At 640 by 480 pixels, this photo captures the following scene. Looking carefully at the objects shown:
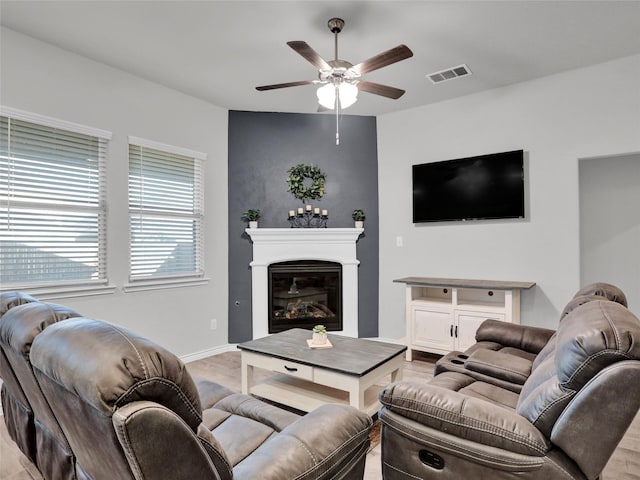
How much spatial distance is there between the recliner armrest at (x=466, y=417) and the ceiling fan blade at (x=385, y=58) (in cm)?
195

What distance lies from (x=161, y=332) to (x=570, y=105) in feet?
15.2

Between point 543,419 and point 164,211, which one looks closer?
point 543,419

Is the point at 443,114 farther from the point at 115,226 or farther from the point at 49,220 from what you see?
the point at 49,220

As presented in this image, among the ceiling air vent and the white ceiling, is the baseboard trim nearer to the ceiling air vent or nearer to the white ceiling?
the white ceiling

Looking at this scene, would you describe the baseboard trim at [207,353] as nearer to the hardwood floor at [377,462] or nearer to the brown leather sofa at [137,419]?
the hardwood floor at [377,462]

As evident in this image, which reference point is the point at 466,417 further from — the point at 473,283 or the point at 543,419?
the point at 473,283

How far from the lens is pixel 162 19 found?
2.81 metres

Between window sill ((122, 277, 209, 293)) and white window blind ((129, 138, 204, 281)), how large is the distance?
0.05 meters

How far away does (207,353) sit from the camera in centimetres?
433

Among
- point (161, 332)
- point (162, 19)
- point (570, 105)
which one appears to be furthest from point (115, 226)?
point (570, 105)

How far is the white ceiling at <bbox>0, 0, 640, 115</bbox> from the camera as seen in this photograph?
2682 mm

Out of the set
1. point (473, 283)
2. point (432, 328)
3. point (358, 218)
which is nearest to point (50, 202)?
point (358, 218)

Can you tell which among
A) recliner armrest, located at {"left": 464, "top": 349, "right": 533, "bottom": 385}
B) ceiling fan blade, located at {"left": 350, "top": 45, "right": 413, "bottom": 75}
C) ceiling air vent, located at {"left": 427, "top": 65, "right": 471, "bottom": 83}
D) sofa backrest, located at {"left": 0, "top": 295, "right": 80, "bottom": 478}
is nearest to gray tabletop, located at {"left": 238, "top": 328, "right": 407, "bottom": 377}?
recliner armrest, located at {"left": 464, "top": 349, "right": 533, "bottom": 385}

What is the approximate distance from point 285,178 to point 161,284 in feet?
6.19
